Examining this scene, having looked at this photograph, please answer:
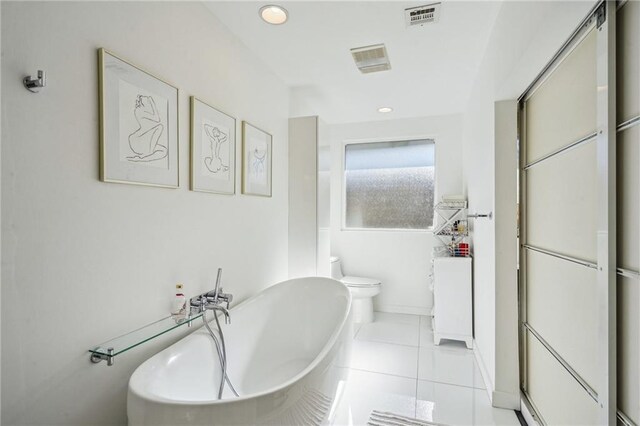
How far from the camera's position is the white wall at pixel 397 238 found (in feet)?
11.8

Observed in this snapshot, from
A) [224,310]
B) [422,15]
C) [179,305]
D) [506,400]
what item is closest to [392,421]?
[506,400]

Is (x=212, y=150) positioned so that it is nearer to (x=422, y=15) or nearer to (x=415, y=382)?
(x=422, y=15)

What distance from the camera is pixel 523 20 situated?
4.56 ft

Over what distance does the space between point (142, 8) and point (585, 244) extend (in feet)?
6.87

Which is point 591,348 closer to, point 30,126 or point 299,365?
point 299,365

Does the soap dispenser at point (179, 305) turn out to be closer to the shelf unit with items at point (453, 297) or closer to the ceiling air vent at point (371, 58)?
the ceiling air vent at point (371, 58)

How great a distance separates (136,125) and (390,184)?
10.0ft

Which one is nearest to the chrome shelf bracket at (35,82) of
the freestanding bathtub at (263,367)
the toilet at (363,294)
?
the freestanding bathtub at (263,367)

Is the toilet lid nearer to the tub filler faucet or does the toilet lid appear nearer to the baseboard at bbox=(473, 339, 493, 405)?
the baseboard at bbox=(473, 339, 493, 405)

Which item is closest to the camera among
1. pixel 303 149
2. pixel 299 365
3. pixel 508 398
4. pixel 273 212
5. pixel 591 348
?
pixel 591 348

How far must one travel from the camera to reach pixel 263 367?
195 cm

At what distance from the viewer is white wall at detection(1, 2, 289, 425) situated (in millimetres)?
933

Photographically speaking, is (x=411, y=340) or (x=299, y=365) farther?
(x=411, y=340)

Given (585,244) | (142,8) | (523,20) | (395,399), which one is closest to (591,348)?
(585,244)
